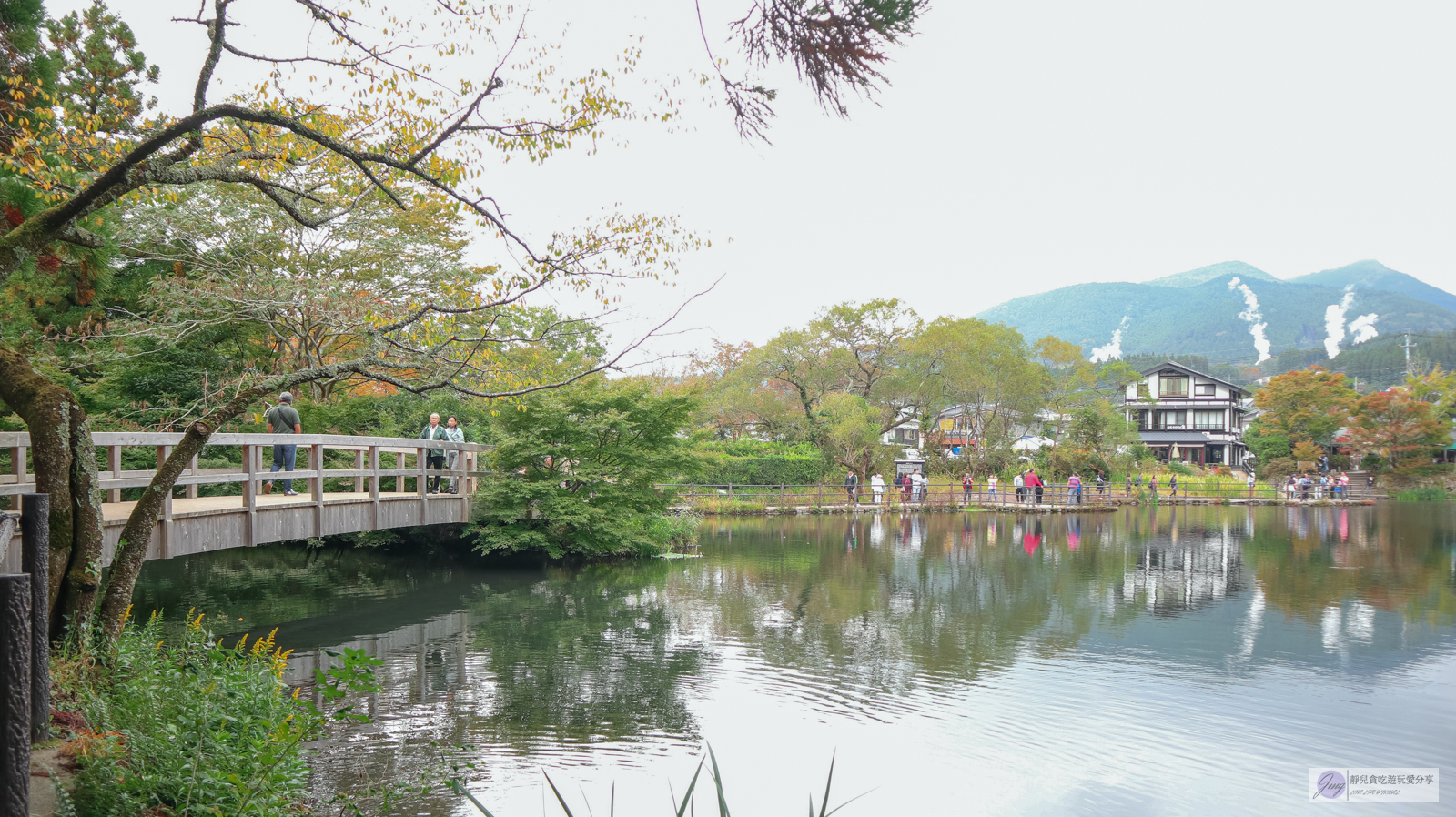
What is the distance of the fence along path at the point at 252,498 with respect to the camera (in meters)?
8.93

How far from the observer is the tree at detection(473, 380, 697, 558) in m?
17.8

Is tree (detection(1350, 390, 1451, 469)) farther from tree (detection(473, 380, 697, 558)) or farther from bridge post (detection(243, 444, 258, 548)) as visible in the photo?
bridge post (detection(243, 444, 258, 548))

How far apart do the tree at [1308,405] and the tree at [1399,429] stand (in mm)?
1028

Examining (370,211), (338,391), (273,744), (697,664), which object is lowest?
(697,664)

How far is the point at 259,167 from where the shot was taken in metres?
7.30

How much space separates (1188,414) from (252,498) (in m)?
59.9

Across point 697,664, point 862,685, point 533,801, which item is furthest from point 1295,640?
point 533,801

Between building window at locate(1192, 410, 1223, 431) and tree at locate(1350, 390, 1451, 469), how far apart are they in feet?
31.1

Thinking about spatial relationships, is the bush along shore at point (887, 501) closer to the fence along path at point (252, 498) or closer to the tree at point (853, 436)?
the tree at point (853, 436)

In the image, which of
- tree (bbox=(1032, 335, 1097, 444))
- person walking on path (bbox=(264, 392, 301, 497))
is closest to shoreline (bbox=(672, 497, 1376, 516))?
tree (bbox=(1032, 335, 1097, 444))

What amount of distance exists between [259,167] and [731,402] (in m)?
32.6

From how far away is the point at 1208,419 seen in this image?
5784 centimetres

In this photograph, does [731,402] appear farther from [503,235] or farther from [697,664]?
[503,235]

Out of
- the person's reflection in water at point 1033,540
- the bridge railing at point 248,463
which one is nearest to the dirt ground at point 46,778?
the bridge railing at point 248,463
